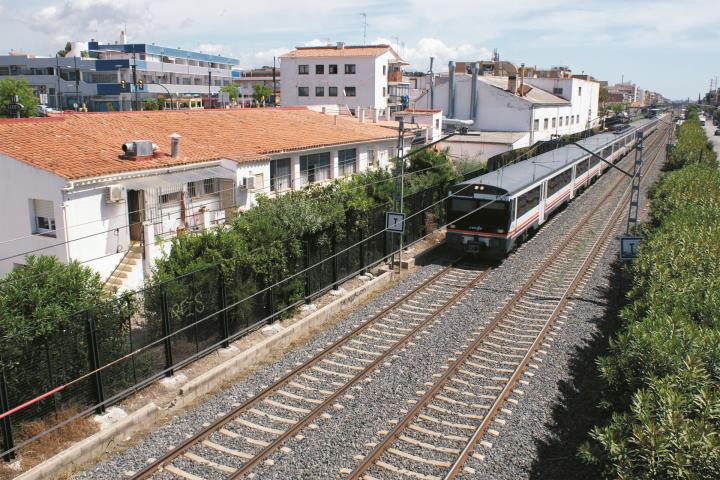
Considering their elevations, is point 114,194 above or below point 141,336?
above

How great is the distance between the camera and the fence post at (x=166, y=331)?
12064mm

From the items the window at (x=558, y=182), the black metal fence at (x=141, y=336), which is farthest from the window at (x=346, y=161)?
the black metal fence at (x=141, y=336)

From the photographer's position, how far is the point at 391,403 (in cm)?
1170

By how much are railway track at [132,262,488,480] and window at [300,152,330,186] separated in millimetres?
10679

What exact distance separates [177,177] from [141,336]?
8.48 meters

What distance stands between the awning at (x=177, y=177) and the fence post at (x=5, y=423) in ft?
31.5

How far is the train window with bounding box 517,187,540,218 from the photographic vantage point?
2247 cm

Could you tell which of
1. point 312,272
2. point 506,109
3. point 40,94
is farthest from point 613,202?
point 40,94

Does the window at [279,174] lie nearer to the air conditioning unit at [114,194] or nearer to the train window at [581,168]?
the air conditioning unit at [114,194]

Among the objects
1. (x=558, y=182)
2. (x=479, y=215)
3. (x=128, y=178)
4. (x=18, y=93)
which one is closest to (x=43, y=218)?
(x=128, y=178)

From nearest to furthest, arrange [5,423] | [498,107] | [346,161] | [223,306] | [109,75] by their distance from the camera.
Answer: [5,423], [223,306], [346,161], [498,107], [109,75]

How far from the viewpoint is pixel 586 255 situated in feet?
75.9

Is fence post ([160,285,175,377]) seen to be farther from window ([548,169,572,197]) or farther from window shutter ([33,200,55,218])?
window ([548,169,572,197])

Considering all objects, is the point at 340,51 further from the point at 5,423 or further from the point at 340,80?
the point at 5,423
